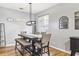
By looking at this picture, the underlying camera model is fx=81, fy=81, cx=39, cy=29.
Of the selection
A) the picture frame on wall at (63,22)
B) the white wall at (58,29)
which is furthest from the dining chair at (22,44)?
the picture frame on wall at (63,22)

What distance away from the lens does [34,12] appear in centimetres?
138

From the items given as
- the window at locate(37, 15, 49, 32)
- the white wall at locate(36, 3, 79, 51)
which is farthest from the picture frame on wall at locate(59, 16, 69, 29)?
the window at locate(37, 15, 49, 32)

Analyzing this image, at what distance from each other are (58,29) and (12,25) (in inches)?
31.2

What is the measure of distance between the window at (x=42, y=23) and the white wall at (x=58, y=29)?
0.22ft

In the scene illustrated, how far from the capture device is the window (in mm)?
1402

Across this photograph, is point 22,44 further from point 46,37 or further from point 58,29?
point 58,29

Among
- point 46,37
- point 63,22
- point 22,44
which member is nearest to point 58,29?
point 63,22

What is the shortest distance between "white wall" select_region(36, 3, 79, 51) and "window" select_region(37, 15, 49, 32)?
69 mm

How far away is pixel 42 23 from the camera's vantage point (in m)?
1.43

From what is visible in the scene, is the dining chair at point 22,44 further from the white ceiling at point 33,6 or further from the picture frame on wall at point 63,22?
the picture frame on wall at point 63,22

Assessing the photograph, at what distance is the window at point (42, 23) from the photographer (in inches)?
55.2

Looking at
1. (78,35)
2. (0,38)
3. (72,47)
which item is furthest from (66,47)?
(0,38)

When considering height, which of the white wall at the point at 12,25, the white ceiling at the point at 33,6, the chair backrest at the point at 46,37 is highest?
the white ceiling at the point at 33,6

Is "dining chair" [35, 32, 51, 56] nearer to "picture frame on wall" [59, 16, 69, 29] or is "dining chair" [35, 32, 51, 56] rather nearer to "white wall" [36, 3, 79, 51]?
"white wall" [36, 3, 79, 51]
